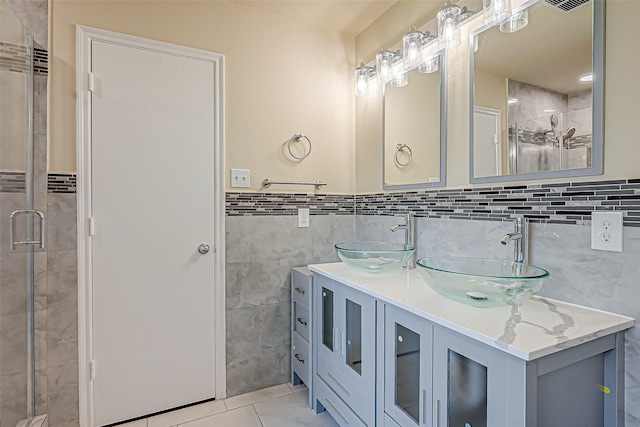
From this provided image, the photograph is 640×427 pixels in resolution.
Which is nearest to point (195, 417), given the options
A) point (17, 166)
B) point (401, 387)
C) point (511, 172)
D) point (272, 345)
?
point (272, 345)

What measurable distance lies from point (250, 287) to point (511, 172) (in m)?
1.59

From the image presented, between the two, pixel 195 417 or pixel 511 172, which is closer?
pixel 511 172

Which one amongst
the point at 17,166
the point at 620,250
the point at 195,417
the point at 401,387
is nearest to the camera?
the point at 620,250

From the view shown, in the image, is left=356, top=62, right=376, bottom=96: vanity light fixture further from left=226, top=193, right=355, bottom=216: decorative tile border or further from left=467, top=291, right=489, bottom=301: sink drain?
left=467, top=291, right=489, bottom=301: sink drain

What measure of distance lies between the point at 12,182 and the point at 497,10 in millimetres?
2235

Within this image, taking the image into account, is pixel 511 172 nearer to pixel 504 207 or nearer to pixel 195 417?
pixel 504 207

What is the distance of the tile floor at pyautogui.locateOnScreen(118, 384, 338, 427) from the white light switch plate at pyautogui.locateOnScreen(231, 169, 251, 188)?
52.2 inches

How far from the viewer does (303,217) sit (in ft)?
7.48

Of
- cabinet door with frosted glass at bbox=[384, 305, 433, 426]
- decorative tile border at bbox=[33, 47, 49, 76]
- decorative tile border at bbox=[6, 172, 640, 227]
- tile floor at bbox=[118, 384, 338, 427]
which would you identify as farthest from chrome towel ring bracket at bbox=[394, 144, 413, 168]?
decorative tile border at bbox=[33, 47, 49, 76]

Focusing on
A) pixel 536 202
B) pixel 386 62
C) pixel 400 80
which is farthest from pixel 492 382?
pixel 386 62

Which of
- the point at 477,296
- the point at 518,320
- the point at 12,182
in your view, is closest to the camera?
the point at 518,320

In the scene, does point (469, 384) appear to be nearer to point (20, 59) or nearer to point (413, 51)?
point (413, 51)

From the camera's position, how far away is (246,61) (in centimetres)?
211

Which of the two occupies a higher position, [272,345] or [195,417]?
[272,345]
